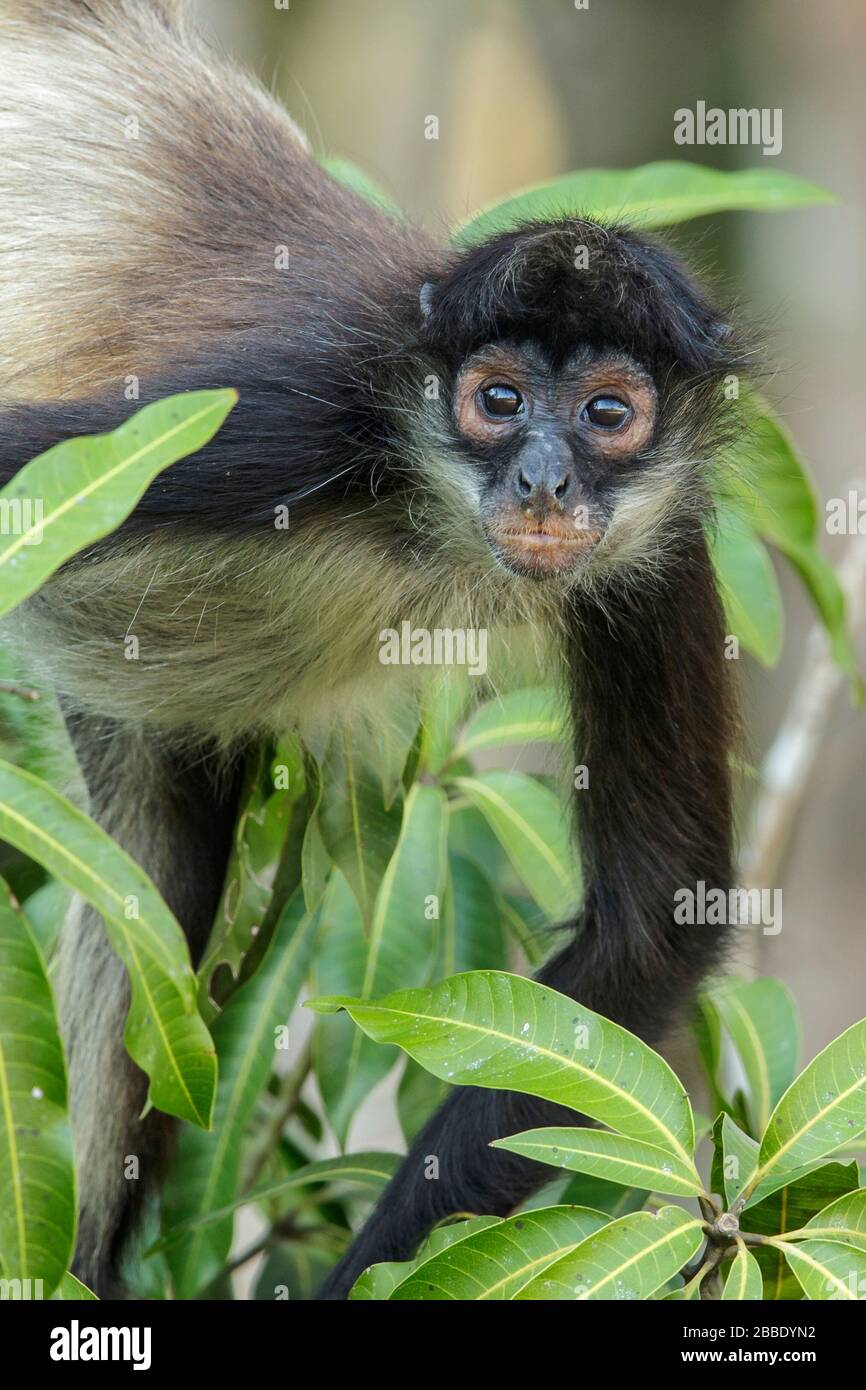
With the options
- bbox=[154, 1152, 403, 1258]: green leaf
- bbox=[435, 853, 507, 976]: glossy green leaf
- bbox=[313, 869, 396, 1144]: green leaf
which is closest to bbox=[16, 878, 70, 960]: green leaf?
bbox=[313, 869, 396, 1144]: green leaf

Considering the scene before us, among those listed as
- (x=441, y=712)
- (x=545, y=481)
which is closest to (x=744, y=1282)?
(x=545, y=481)

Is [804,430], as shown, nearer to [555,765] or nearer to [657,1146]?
[555,765]

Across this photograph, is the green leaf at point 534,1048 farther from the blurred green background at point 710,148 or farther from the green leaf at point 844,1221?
the blurred green background at point 710,148

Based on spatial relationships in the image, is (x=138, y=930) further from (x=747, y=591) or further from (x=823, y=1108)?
(x=747, y=591)

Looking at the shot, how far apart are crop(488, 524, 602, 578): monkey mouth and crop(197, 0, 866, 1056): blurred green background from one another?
2.89m

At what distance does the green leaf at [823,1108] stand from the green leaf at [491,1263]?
0.99 feet

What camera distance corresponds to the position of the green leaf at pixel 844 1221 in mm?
2295

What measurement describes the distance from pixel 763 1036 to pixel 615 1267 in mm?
1403

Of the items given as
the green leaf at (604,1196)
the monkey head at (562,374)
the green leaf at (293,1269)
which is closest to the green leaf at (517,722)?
the monkey head at (562,374)

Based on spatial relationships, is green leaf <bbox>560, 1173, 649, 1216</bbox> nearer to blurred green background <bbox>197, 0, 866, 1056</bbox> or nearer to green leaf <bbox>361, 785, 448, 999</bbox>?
green leaf <bbox>361, 785, 448, 999</bbox>

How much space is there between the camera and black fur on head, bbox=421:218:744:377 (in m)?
3.07

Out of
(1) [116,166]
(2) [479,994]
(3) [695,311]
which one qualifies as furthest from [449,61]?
(2) [479,994]

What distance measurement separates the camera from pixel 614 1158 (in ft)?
7.60

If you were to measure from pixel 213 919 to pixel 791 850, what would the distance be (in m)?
4.04
